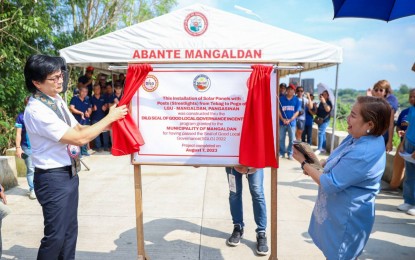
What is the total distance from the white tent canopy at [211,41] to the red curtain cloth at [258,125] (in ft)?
14.3

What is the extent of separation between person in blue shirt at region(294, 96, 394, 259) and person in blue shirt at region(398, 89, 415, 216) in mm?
2618

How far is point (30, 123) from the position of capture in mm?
2240

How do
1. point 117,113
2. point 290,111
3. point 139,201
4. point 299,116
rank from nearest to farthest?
1. point 117,113
2. point 139,201
3. point 290,111
4. point 299,116

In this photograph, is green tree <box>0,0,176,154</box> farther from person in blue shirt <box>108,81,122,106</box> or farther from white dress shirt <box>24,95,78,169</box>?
white dress shirt <box>24,95,78,169</box>

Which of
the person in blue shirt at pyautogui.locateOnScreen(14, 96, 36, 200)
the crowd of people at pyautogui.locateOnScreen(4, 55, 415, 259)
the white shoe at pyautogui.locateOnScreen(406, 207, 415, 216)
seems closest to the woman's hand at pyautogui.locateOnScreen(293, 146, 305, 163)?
the crowd of people at pyautogui.locateOnScreen(4, 55, 415, 259)

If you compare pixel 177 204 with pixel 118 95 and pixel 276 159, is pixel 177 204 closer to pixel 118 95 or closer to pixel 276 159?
pixel 276 159

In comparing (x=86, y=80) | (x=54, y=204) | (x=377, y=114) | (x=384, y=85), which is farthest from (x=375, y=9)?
(x=86, y=80)

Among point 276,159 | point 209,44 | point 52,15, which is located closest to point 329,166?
point 276,159

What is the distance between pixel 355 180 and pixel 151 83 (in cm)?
163

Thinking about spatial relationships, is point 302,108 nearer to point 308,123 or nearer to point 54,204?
point 308,123

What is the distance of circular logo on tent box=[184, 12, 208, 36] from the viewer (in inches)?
270

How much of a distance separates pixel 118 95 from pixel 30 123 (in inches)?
271

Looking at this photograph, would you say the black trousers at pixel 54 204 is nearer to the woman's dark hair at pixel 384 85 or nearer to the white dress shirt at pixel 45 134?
the white dress shirt at pixel 45 134

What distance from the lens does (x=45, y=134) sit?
221cm
